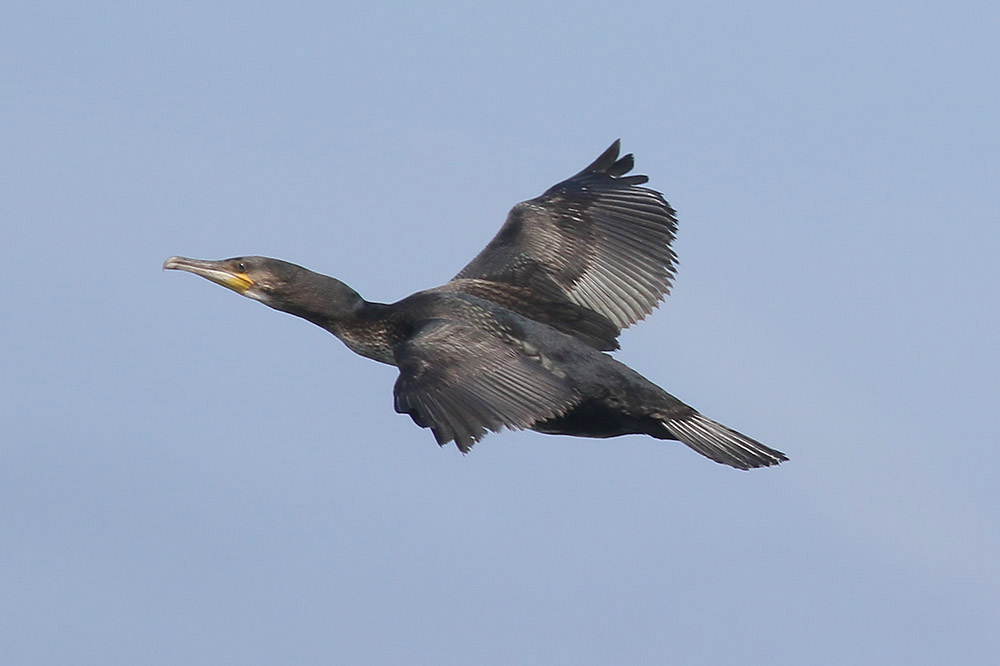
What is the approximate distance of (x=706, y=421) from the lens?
41.7 ft

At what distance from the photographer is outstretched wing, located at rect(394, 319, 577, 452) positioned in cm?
1074

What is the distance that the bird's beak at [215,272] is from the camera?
43.6 feet

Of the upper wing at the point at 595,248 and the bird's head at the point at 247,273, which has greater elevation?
the upper wing at the point at 595,248

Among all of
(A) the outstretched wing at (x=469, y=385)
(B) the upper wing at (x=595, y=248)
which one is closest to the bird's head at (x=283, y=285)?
→ (A) the outstretched wing at (x=469, y=385)

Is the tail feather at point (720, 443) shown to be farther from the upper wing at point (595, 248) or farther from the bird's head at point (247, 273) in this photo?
the bird's head at point (247, 273)

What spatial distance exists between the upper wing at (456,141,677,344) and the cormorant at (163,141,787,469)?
1 centimetres

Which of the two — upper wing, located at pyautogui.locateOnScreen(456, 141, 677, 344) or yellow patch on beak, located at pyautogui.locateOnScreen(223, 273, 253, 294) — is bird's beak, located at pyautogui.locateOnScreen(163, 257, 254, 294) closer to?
yellow patch on beak, located at pyautogui.locateOnScreen(223, 273, 253, 294)

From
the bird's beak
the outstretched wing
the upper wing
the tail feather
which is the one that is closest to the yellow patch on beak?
the bird's beak

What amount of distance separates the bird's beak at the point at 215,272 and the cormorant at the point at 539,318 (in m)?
0.01

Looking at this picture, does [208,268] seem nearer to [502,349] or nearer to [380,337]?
[380,337]

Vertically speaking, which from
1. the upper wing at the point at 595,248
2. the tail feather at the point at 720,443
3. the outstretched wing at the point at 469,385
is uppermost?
the upper wing at the point at 595,248

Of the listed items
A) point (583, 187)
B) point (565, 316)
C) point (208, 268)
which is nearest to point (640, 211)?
point (583, 187)

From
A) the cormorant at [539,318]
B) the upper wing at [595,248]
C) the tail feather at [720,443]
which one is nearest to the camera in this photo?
the cormorant at [539,318]

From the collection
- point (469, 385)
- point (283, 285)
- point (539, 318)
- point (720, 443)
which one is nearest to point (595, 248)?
point (539, 318)
